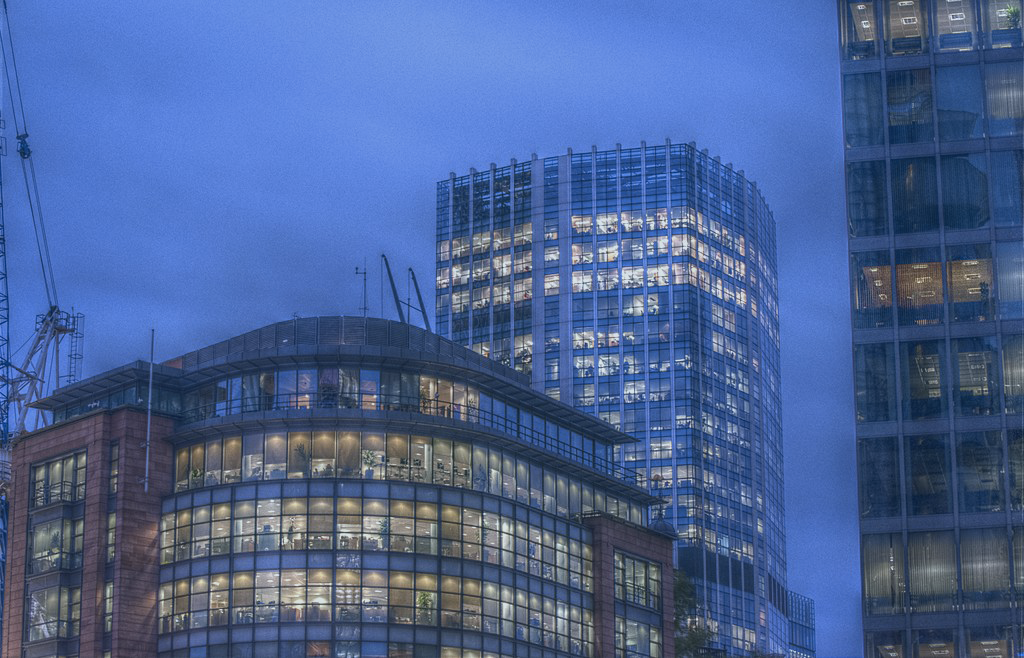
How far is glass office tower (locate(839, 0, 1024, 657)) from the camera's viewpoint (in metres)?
81.9

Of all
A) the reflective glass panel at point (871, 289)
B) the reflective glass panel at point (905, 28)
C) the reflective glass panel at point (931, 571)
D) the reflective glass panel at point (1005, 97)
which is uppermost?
the reflective glass panel at point (905, 28)

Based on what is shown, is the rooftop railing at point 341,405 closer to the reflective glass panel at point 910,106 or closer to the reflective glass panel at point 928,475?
the reflective glass panel at point 910,106

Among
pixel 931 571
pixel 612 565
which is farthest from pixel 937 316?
pixel 612 565

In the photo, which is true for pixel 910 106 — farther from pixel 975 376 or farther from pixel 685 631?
pixel 685 631

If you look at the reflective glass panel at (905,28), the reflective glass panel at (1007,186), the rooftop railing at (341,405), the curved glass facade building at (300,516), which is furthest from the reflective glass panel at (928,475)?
the rooftop railing at (341,405)

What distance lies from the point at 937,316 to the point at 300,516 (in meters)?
61.9

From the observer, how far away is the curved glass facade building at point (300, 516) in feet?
433

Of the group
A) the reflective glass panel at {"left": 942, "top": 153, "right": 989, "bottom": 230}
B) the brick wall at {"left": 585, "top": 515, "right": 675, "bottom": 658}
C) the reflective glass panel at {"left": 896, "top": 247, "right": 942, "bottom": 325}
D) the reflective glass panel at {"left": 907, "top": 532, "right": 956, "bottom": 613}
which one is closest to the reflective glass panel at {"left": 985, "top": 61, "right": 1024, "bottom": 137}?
the reflective glass panel at {"left": 942, "top": 153, "right": 989, "bottom": 230}

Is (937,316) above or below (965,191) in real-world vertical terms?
below

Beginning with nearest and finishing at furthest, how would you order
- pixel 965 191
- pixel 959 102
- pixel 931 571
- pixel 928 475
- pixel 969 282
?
pixel 931 571 → pixel 928 475 → pixel 969 282 → pixel 965 191 → pixel 959 102

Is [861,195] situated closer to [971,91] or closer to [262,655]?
[971,91]

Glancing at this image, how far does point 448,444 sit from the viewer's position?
138750 mm

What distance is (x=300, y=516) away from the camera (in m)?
133

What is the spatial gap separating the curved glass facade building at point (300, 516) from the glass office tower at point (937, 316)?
185ft
